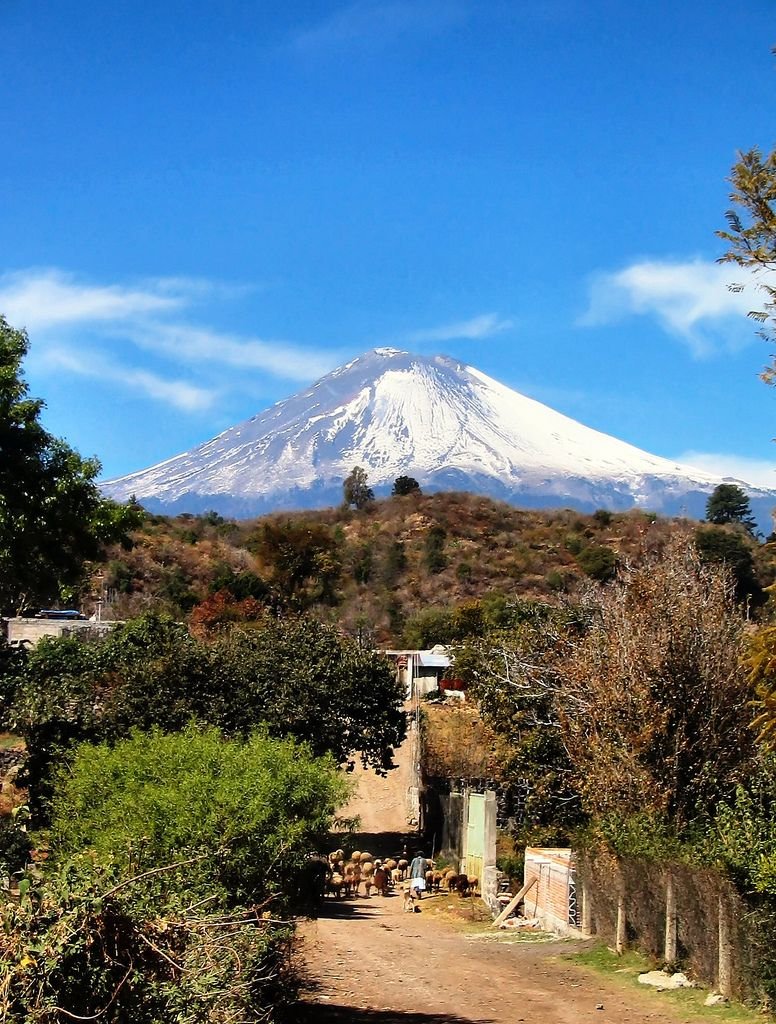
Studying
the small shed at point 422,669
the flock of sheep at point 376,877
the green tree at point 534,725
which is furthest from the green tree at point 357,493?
the green tree at point 534,725

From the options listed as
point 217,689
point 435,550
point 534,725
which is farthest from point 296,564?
point 534,725

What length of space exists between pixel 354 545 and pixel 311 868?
198 ft

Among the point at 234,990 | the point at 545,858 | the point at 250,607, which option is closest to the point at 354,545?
the point at 250,607

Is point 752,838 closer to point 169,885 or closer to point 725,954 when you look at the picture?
point 725,954

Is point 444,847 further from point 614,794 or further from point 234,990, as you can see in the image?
point 234,990

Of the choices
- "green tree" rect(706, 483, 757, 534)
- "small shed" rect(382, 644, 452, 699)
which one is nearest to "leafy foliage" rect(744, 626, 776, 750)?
"small shed" rect(382, 644, 452, 699)

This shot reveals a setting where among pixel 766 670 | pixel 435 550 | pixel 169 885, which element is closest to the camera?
pixel 169 885

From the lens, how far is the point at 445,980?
13.6 meters

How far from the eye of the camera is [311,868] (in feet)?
36.3

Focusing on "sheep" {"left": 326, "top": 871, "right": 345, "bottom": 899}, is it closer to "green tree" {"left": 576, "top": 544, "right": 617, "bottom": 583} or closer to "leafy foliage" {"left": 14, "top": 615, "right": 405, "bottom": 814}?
"leafy foliage" {"left": 14, "top": 615, "right": 405, "bottom": 814}

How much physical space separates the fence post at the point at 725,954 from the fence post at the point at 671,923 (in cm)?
127

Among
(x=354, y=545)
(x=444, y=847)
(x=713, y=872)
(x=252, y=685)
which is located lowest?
(x=444, y=847)

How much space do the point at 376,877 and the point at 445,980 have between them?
35.8ft

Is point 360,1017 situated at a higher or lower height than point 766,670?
lower
